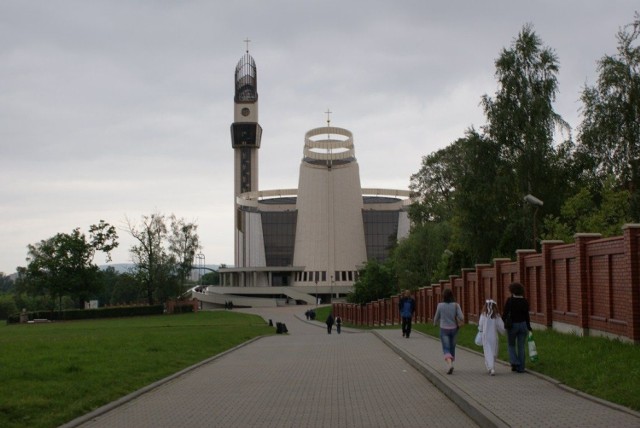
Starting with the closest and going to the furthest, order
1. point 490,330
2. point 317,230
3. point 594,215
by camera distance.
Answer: point 490,330
point 594,215
point 317,230

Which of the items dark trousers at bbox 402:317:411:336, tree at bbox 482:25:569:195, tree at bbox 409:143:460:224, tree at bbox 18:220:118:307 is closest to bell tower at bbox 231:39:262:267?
tree at bbox 18:220:118:307

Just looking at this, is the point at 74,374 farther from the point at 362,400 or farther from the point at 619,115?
the point at 619,115

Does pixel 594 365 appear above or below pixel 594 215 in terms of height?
below

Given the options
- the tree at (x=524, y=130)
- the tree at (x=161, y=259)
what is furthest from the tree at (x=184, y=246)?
the tree at (x=524, y=130)

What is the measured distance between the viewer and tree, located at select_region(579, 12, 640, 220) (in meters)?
34.9

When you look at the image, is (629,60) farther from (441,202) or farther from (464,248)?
A: (441,202)

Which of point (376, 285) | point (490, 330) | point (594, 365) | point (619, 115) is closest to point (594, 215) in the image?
point (619, 115)

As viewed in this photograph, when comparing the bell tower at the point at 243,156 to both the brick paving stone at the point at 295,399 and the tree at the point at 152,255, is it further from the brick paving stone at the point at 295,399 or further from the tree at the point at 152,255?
the brick paving stone at the point at 295,399

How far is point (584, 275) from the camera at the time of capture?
704 inches

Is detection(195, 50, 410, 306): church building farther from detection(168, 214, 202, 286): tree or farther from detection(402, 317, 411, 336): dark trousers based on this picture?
detection(402, 317, 411, 336): dark trousers

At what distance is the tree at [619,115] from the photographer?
34875 mm

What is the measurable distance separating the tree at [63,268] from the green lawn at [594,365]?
243 ft

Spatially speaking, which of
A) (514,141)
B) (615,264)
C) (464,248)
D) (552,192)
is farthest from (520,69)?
(615,264)

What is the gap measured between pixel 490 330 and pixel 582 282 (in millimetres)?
5171
